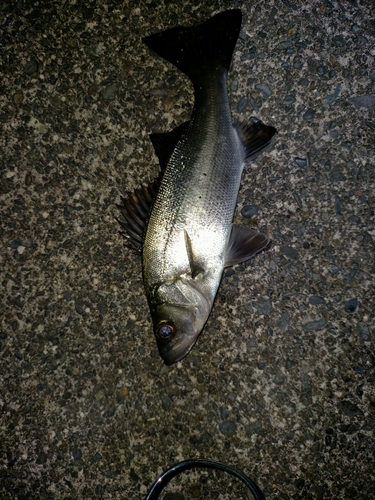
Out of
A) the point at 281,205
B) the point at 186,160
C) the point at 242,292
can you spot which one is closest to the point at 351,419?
the point at 242,292

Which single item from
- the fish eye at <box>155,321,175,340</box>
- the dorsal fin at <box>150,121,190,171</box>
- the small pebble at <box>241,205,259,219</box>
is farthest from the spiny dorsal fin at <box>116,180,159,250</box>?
the small pebble at <box>241,205,259,219</box>

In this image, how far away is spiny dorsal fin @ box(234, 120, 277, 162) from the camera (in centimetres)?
→ 228

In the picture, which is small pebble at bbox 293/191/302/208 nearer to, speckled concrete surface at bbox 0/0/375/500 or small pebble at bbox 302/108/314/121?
speckled concrete surface at bbox 0/0/375/500

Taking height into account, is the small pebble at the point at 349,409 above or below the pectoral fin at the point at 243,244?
below

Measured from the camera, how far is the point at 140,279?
2426 mm

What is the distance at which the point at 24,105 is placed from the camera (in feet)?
8.55

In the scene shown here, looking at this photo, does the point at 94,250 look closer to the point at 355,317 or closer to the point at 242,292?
the point at 242,292

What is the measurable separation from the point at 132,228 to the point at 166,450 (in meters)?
1.27

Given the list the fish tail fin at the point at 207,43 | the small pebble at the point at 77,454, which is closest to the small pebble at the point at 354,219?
the fish tail fin at the point at 207,43

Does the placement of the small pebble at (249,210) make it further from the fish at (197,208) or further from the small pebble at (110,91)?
the small pebble at (110,91)

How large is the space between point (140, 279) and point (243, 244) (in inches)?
26.6

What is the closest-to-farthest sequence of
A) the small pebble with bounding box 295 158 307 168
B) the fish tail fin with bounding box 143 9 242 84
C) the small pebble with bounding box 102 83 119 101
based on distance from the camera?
1. the fish tail fin with bounding box 143 9 242 84
2. the small pebble with bounding box 295 158 307 168
3. the small pebble with bounding box 102 83 119 101

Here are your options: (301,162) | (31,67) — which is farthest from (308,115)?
(31,67)

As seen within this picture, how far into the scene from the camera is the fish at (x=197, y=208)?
6.72 feet
